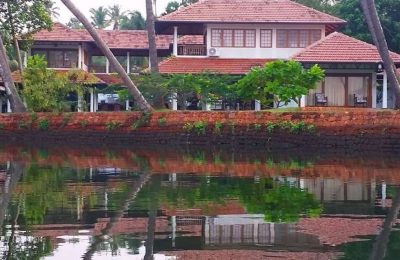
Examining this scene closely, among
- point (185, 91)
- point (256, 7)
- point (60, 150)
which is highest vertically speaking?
point (256, 7)

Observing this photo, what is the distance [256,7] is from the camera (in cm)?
3909

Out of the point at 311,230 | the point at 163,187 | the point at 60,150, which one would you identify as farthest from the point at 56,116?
the point at 311,230

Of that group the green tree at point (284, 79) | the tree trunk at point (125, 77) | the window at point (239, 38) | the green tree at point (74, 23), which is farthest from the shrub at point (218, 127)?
the green tree at point (74, 23)

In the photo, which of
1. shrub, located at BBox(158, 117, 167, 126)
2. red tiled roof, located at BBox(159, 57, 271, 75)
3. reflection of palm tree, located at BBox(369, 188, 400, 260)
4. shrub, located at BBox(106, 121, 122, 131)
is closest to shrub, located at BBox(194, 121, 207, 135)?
shrub, located at BBox(158, 117, 167, 126)

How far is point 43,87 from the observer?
1383 inches

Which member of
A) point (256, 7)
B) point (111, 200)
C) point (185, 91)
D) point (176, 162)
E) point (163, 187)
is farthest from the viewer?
point (256, 7)

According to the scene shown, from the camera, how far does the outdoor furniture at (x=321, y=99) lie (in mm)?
35750

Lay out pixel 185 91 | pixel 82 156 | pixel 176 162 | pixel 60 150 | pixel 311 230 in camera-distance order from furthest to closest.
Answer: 1. pixel 185 91
2. pixel 60 150
3. pixel 82 156
4. pixel 176 162
5. pixel 311 230

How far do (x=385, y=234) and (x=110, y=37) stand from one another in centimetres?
3861

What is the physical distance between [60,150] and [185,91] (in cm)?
685

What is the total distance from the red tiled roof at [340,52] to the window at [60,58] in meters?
15.6

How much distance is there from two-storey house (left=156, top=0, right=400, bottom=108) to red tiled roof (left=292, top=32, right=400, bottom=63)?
0.05 m

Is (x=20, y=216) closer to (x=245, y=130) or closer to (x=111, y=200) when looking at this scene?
(x=111, y=200)

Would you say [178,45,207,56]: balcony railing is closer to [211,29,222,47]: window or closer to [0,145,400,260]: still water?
[211,29,222,47]: window
